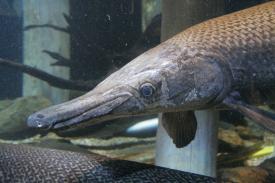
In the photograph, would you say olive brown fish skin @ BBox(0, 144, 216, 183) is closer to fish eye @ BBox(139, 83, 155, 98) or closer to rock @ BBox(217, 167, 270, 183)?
fish eye @ BBox(139, 83, 155, 98)

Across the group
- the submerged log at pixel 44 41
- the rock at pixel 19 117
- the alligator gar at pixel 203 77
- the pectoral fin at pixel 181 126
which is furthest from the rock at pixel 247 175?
the submerged log at pixel 44 41

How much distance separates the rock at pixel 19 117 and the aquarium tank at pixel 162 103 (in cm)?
2

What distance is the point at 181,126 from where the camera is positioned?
2836 millimetres

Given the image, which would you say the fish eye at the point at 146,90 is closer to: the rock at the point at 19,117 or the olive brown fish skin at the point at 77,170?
the olive brown fish skin at the point at 77,170

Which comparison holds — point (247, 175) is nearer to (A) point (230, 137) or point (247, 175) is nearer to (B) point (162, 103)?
(B) point (162, 103)

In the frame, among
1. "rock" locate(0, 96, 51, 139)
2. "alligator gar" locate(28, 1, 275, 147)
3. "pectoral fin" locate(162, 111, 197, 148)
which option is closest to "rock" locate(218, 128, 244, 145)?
"pectoral fin" locate(162, 111, 197, 148)

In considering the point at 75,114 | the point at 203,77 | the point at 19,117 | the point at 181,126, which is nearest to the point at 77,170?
the point at 75,114

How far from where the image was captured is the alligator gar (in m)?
2.30

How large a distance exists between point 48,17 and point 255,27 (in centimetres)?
636

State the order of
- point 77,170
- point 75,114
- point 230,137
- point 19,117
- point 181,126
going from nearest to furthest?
point 75,114 < point 77,170 < point 181,126 < point 230,137 < point 19,117

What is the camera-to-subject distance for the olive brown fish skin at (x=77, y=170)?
2473 millimetres

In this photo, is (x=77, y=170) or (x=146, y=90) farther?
(x=77, y=170)

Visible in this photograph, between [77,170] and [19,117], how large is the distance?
4.14 meters

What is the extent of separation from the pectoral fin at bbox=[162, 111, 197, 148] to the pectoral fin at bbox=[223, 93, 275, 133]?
46cm
